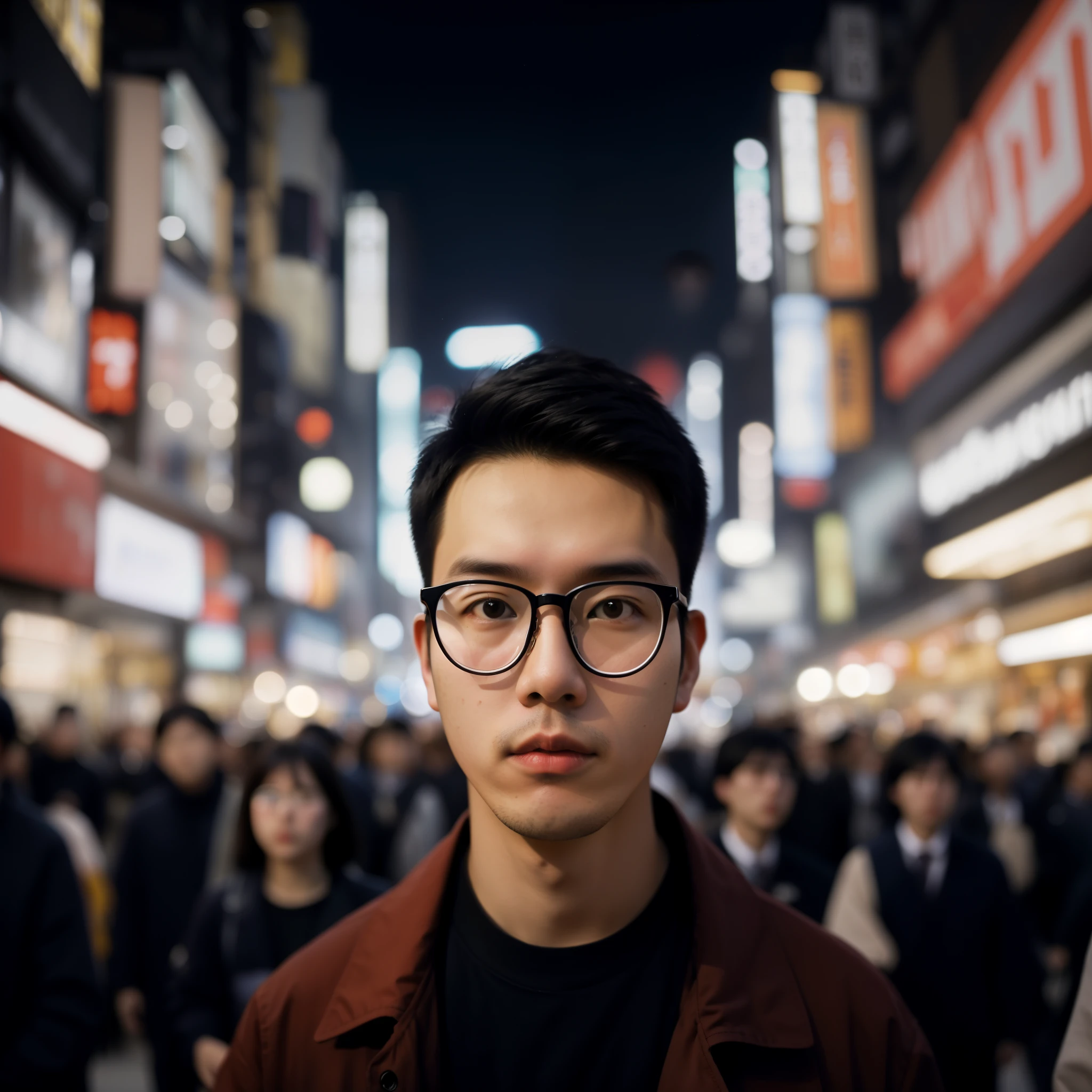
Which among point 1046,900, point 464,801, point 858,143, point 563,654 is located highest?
point 858,143

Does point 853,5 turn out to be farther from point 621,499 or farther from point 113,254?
point 621,499

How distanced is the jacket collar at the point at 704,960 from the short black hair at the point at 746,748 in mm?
2875

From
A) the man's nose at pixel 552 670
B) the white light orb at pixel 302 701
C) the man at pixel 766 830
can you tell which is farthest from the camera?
the white light orb at pixel 302 701

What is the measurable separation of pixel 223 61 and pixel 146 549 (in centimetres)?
1213

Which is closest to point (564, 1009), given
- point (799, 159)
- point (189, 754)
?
point (189, 754)

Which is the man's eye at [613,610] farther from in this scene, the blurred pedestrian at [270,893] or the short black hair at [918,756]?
the short black hair at [918,756]

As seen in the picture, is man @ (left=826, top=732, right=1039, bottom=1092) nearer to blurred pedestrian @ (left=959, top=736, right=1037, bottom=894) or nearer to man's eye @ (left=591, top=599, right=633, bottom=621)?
blurred pedestrian @ (left=959, top=736, right=1037, bottom=894)

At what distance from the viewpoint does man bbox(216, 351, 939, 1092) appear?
5.83 feet

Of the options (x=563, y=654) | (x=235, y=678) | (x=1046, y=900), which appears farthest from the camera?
(x=235, y=678)

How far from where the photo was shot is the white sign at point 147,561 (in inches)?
809

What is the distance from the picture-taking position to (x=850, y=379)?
27.7 meters

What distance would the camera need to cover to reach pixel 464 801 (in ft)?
28.3

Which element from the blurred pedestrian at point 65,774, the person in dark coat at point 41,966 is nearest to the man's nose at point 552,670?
the person in dark coat at point 41,966

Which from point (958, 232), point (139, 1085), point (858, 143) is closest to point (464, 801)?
point (139, 1085)
